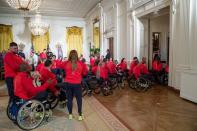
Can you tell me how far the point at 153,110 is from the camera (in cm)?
449

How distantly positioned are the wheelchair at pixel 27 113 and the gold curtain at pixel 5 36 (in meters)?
12.4

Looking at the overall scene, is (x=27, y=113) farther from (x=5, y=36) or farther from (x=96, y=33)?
(x=5, y=36)

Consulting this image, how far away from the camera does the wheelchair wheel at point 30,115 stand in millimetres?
3369

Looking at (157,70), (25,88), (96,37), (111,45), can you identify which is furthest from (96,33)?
(25,88)

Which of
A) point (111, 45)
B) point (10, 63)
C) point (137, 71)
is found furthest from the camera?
point (111, 45)

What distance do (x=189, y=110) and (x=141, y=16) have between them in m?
4.67

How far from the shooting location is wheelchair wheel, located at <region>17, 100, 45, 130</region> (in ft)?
11.1

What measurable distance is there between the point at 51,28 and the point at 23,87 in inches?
545

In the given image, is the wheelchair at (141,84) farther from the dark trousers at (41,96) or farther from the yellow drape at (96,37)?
the yellow drape at (96,37)

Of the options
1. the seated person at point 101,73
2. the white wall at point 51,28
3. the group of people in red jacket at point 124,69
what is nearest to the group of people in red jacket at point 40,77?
the seated person at point 101,73

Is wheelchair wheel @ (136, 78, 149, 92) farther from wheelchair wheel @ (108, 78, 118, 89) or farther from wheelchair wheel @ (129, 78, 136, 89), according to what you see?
wheelchair wheel @ (108, 78, 118, 89)

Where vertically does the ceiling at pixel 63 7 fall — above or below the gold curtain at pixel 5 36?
above

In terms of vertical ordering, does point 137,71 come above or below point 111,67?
below

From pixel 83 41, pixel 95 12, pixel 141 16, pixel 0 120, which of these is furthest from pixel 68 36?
pixel 0 120
